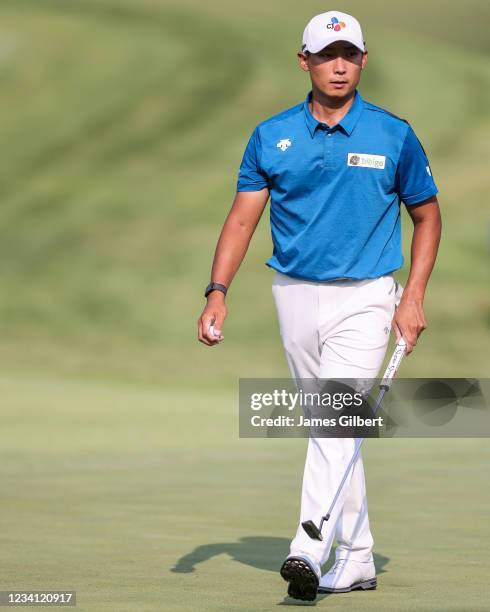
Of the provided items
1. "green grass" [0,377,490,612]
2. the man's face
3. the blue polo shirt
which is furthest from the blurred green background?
the man's face

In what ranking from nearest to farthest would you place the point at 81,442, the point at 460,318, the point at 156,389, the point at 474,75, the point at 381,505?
the point at 381,505 < the point at 81,442 < the point at 156,389 < the point at 460,318 < the point at 474,75

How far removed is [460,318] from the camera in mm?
20906

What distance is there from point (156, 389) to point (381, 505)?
30.0ft

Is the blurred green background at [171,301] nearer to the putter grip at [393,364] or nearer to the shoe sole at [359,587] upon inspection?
the shoe sole at [359,587]

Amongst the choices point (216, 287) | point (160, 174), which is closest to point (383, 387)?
point (216, 287)

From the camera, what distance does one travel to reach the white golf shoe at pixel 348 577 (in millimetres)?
6426

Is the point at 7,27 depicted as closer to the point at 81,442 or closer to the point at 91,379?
the point at 91,379

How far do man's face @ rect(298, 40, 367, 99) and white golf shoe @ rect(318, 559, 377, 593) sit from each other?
1.85m

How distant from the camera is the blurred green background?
773cm

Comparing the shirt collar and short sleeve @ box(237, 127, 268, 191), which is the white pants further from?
the shirt collar

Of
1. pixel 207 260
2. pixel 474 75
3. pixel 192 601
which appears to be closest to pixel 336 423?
pixel 192 601

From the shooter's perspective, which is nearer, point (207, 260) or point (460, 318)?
point (460, 318)

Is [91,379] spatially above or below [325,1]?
below

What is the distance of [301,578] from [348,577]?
624 mm
